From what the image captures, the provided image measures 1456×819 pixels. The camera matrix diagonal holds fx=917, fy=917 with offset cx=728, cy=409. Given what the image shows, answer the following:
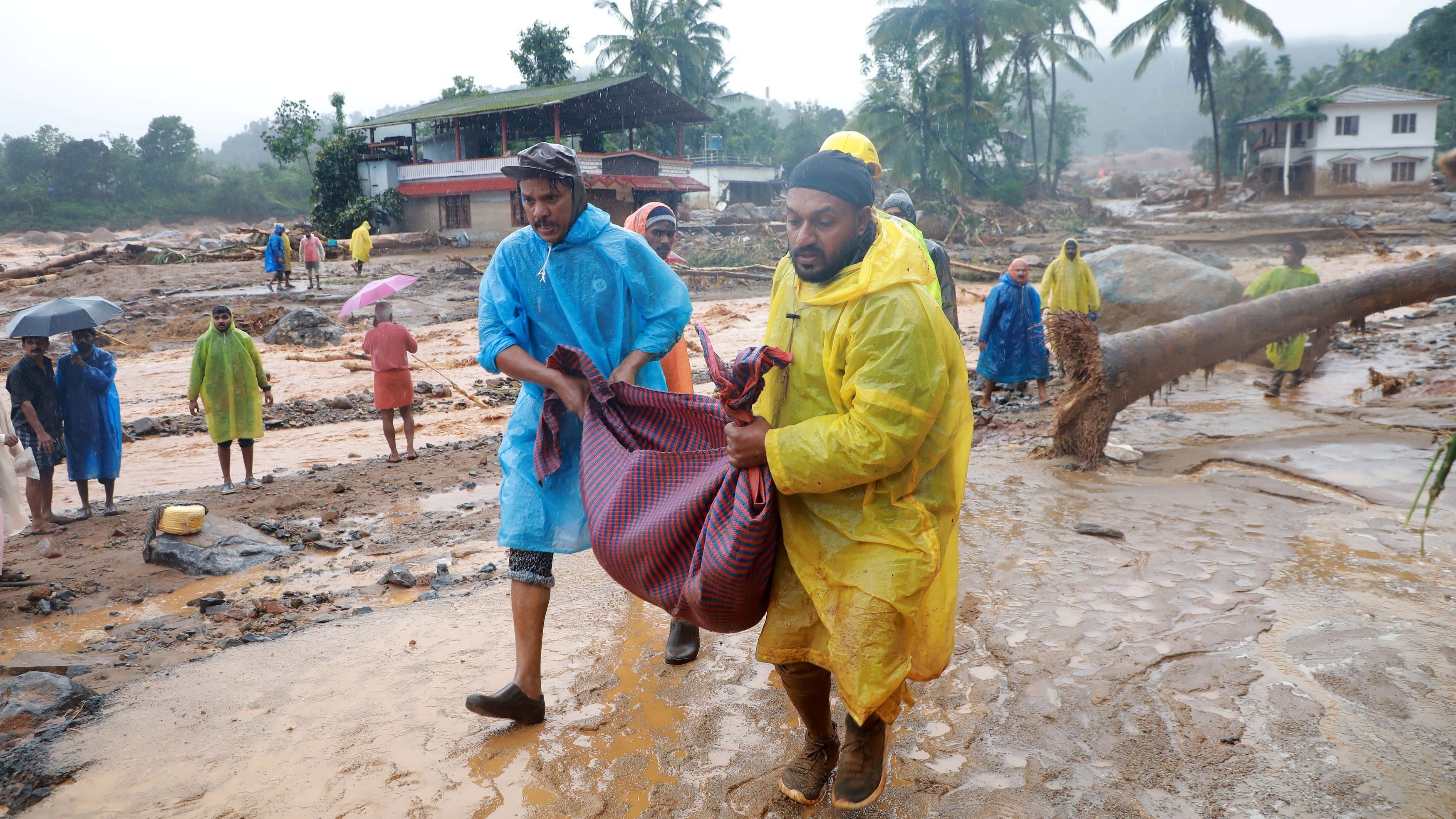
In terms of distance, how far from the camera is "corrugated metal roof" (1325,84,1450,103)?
33969mm

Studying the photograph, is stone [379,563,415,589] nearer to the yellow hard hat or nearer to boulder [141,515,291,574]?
boulder [141,515,291,574]

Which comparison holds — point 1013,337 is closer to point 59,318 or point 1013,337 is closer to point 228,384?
point 228,384

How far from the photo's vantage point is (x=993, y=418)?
8344 millimetres

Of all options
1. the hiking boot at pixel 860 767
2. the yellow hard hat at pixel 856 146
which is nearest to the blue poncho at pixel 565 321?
the hiking boot at pixel 860 767

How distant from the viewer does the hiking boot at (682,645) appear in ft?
10.9

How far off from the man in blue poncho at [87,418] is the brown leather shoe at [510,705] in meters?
5.45

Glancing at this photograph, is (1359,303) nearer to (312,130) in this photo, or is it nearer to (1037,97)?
(312,130)

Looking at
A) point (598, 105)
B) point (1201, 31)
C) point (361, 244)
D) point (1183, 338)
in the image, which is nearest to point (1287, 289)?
point (1183, 338)

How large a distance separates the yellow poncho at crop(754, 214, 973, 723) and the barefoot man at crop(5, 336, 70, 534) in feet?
20.9

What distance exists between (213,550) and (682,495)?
4.05 meters

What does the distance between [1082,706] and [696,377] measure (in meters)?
9.45

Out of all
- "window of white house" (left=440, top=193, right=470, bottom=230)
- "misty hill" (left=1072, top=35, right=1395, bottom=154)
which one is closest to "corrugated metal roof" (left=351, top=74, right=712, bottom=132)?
"window of white house" (left=440, top=193, right=470, bottom=230)

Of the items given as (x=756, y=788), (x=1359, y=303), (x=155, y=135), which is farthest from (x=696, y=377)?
(x=155, y=135)

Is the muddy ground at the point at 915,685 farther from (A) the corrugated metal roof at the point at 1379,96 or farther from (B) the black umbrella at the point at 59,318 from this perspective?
(A) the corrugated metal roof at the point at 1379,96
